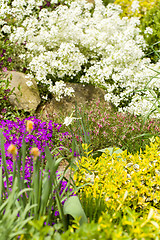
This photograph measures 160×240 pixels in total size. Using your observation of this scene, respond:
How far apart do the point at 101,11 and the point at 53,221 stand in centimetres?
636

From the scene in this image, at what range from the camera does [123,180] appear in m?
1.95

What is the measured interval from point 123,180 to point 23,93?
10.5 ft

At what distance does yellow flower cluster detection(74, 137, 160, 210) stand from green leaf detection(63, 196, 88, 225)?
271 mm

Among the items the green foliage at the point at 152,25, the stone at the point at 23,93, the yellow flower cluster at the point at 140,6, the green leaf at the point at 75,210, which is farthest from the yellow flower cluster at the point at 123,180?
the yellow flower cluster at the point at 140,6

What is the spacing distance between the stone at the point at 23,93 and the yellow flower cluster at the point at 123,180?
8.77 feet

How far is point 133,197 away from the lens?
1.93 metres

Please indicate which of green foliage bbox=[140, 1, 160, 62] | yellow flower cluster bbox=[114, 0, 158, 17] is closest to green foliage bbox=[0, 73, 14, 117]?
green foliage bbox=[140, 1, 160, 62]

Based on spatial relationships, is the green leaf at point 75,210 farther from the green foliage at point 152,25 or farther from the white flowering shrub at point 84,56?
Answer: the green foliage at point 152,25

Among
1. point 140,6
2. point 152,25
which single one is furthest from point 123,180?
point 140,6

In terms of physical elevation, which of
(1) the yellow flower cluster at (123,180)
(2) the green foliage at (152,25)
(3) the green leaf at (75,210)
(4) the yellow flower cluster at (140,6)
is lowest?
(1) the yellow flower cluster at (123,180)

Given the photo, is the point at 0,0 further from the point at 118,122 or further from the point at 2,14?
the point at 118,122

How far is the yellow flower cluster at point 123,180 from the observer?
188 centimetres

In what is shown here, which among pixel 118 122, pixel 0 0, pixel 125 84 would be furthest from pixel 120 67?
pixel 0 0

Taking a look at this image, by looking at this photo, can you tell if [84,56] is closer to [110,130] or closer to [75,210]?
[110,130]
